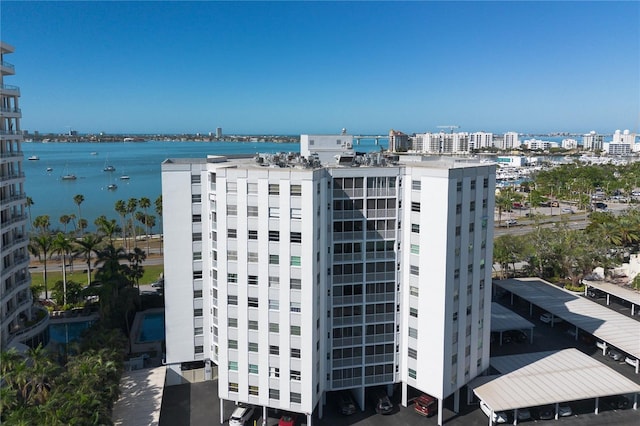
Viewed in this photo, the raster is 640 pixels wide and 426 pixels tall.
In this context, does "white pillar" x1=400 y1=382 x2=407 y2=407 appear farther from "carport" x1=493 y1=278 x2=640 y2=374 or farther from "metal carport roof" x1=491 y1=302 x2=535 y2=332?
"carport" x1=493 y1=278 x2=640 y2=374

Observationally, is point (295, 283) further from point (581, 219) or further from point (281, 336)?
point (581, 219)

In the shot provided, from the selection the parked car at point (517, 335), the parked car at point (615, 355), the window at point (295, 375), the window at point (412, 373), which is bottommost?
the parked car at point (615, 355)

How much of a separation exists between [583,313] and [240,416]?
34.7 m

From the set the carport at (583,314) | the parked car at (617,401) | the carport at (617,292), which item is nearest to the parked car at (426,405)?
the parked car at (617,401)

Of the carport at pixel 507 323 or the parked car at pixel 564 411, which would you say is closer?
the parked car at pixel 564 411

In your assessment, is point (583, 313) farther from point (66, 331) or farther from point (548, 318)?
point (66, 331)

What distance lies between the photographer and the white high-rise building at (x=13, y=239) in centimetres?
3691

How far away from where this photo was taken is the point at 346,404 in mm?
31406

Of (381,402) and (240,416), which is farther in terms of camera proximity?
(381,402)

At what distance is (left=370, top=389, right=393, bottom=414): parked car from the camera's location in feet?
102

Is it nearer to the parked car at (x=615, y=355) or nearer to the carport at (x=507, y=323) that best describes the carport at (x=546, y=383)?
the carport at (x=507, y=323)

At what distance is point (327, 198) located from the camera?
2977 centimetres

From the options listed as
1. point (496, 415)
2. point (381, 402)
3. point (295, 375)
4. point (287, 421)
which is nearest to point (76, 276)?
point (287, 421)

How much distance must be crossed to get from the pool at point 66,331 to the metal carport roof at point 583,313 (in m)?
45.0
